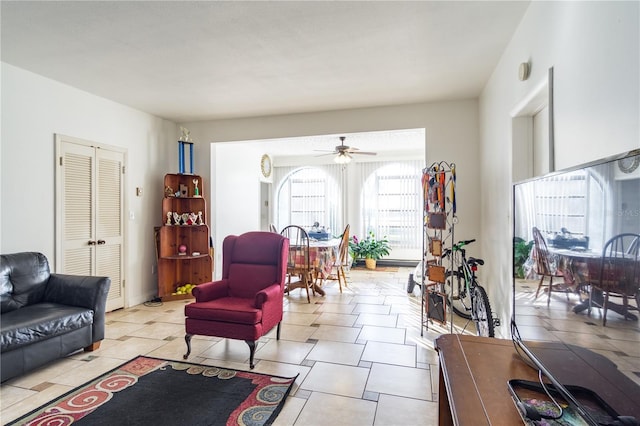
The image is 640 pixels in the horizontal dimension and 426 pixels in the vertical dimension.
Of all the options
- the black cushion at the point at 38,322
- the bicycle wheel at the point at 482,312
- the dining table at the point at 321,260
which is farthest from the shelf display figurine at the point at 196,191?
the bicycle wheel at the point at 482,312

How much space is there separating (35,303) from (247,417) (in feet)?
7.96

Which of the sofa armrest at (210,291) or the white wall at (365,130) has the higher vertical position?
the white wall at (365,130)

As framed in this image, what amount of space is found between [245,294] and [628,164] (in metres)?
2.99

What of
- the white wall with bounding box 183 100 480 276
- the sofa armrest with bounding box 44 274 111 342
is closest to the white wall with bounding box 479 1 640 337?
the white wall with bounding box 183 100 480 276

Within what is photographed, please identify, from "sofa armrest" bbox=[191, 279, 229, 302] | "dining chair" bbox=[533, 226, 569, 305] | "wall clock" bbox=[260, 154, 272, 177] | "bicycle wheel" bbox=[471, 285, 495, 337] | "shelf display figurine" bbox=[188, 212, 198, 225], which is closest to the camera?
"dining chair" bbox=[533, 226, 569, 305]

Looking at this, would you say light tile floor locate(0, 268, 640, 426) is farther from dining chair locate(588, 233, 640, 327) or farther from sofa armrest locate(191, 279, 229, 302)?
sofa armrest locate(191, 279, 229, 302)

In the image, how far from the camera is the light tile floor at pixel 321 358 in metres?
2.09

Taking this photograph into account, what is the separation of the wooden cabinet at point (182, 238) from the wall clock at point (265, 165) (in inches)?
109

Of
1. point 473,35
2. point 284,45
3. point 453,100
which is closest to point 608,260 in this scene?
point 473,35

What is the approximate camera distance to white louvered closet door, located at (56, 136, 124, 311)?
3.64 metres

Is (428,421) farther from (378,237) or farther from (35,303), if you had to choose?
(378,237)

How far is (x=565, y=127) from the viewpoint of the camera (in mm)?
1821

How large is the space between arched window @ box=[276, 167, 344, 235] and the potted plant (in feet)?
2.35

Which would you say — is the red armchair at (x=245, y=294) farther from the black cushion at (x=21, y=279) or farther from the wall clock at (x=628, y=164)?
the wall clock at (x=628, y=164)
